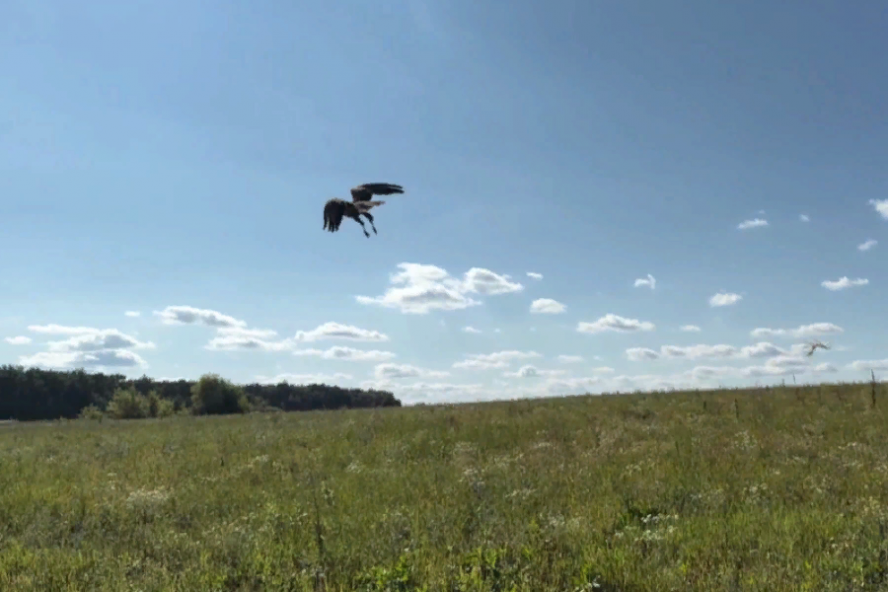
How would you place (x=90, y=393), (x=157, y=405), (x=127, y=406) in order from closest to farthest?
(x=127, y=406) → (x=157, y=405) → (x=90, y=393)

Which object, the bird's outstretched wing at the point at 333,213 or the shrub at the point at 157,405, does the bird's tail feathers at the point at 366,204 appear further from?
the shrub at the point at 157,405

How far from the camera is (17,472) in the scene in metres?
16.7

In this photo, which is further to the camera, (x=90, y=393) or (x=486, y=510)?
(x=90, y=393)

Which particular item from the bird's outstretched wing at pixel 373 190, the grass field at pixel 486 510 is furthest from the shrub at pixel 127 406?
the bird's outstretched wing at pixel 373 190

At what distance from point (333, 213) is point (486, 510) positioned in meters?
4.56

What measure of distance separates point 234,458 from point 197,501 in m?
5.61

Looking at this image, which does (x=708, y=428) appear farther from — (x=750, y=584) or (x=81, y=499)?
(x=81, y=499)

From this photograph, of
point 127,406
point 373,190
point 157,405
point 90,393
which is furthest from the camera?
point 90,393

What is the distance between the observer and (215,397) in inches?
3039

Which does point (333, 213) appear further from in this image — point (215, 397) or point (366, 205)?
point (215, 397)

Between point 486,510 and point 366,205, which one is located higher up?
point 366,205

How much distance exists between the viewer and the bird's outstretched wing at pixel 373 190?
28.8 feet

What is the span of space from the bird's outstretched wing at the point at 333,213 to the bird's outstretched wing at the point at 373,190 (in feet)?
2.43

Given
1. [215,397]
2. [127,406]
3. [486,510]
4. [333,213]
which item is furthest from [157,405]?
[333,213]
